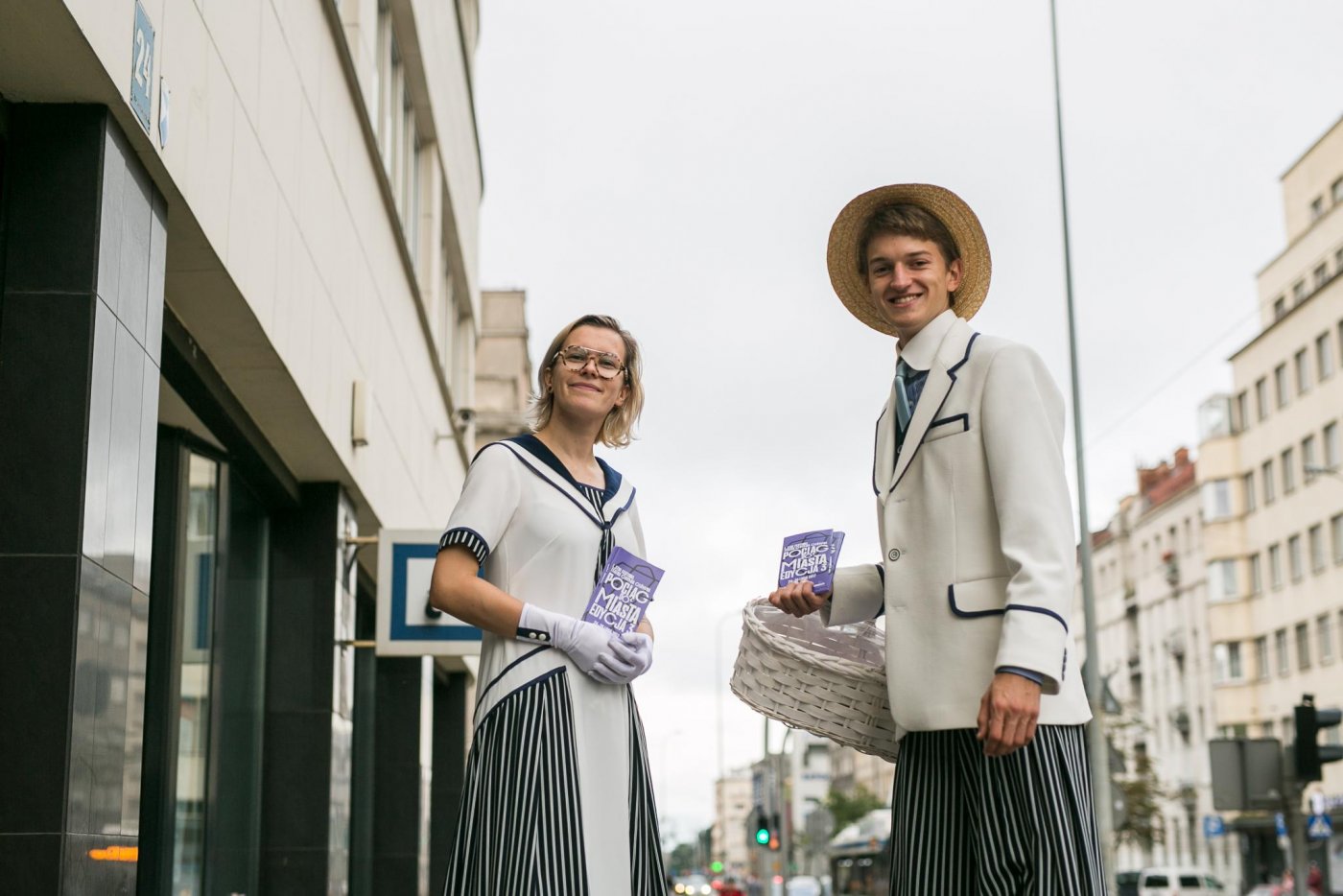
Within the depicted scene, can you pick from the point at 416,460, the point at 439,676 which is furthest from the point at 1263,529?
the point at 416,460

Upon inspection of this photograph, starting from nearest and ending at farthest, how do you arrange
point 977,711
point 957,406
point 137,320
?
1. point 977,711
2. point 957,406
3. point 137,320

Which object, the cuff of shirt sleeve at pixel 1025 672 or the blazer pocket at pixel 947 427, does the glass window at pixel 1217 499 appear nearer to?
the blazer pocket at pixel 947 427

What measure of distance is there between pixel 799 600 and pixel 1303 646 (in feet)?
208

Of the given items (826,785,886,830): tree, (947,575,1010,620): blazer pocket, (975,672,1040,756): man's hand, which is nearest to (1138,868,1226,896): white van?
(947,575,1010,620): blazer pocket

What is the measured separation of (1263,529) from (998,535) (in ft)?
220

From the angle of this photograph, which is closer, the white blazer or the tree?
the white blazer

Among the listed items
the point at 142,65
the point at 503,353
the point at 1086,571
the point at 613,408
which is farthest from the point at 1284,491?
the point at 613,408

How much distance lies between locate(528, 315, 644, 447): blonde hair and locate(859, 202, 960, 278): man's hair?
98 centimetres

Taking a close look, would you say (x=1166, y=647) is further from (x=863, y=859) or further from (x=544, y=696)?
(x=544, y=696)

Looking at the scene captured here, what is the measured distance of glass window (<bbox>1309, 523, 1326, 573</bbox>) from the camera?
62156mm

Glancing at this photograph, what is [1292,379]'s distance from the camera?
6388cm

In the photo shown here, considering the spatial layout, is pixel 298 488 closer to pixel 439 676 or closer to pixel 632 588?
pixel 632 588

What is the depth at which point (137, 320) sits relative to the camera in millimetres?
6145

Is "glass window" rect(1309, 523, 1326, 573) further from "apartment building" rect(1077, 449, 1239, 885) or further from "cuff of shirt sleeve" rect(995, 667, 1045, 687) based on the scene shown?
"cuff of shirt sleeve" rect(995, 667, 1045, 687)
